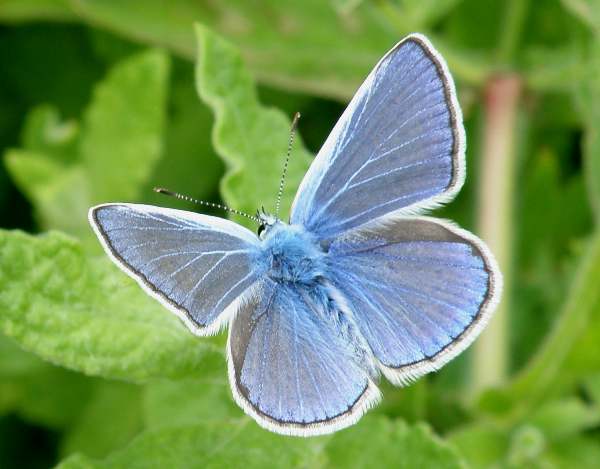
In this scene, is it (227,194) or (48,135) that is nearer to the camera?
(227,194)

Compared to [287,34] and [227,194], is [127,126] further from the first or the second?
[227,194]

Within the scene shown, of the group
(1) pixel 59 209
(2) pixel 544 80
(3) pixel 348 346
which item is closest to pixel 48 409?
(1) pixel 59 209

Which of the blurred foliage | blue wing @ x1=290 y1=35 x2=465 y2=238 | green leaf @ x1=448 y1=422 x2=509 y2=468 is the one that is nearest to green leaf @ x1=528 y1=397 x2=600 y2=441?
the blurred foliage

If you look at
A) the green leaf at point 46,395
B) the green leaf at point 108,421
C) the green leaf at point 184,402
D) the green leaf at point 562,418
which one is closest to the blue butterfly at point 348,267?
the green leaf at point 184,402

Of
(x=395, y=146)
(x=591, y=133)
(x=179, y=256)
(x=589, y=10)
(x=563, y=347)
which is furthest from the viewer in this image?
(x=591, y=133)

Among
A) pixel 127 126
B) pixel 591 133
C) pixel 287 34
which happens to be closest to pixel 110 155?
pixel 127 126

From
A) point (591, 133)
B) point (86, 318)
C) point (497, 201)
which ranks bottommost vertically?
point (86, 318)

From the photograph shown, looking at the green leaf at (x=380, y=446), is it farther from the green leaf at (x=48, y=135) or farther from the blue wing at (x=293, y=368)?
the green leaf at (x=48, y=135)

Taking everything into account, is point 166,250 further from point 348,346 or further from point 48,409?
point 48,409
